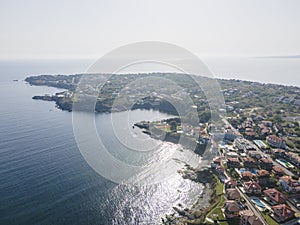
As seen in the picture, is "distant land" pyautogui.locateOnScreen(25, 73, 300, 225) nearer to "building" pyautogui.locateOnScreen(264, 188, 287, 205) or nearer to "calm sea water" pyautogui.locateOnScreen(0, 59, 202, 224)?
"building" pyautogui.locateOnScreen(264, 188, 287, 205)

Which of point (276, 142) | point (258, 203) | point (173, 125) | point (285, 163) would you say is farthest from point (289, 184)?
point (173, 125)

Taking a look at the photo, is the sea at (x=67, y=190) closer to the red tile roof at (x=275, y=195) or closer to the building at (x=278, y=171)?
the red tile roof at (x=275, y=195)

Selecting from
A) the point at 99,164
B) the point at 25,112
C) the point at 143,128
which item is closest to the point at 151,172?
the point at 99,164

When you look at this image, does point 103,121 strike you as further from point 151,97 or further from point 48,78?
point 48,78

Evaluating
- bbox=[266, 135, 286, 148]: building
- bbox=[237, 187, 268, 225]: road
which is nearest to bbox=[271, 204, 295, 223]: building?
bbox=[237, 187, 268, 225]: road

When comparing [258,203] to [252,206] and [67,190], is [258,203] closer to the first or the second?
[252,206]

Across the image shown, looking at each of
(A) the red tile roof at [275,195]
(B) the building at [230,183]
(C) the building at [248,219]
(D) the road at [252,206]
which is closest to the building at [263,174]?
(A) the red tile roof at [275,195]
